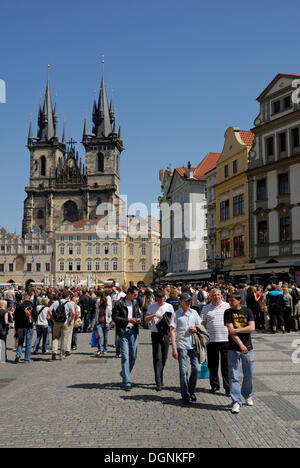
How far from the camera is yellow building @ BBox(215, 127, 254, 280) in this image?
39.3 metres

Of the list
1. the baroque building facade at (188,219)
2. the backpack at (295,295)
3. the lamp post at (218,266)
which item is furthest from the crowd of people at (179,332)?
the baroque building facade at (188,219)

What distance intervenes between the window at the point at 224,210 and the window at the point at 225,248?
1898 millimetres

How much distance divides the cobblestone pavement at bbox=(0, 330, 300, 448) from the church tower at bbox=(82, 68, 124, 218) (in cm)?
10102

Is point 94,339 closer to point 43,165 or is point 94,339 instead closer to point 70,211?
point 70,211

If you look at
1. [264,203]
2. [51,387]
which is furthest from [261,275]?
[51,387]

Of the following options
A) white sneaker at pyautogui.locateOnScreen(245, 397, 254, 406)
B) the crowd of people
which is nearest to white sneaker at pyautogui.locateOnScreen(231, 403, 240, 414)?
the crowd of people

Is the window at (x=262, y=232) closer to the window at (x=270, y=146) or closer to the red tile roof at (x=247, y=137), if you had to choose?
the window at (x=270, y=146)

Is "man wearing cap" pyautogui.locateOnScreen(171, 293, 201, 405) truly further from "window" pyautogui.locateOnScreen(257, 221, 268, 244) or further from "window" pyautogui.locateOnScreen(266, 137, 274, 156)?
"window" pyautogui.locateOnScreen(266, 137, 274, 156)

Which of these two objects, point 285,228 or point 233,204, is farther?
point 233,204

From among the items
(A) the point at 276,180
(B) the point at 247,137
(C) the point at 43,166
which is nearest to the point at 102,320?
(A) the point at 276,180

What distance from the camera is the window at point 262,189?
3706cm

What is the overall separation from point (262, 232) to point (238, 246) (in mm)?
3786

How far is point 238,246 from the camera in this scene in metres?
40.5
